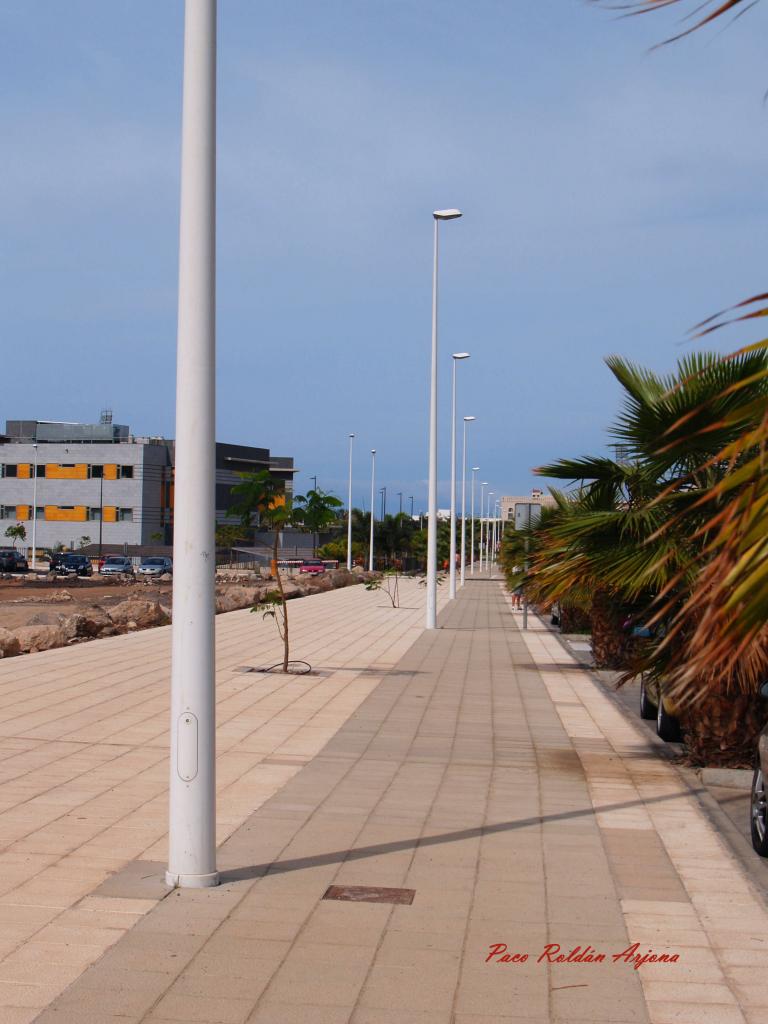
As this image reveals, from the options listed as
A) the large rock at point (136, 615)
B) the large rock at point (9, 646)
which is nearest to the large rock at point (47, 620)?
the large rock at point (136, 615)

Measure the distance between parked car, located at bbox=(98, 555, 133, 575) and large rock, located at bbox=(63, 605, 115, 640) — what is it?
47.0 metres

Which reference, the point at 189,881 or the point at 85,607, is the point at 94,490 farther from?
the point at 189,881

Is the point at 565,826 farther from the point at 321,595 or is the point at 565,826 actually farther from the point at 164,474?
the point at 164,474

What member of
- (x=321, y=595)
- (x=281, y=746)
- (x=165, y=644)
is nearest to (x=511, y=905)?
(x=281, y=746)

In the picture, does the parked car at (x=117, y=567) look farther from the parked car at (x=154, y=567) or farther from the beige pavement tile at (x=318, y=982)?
the beige pavement tile at (x=318, y=982)

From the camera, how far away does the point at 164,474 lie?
107m

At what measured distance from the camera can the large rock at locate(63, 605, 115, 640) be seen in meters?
22.4

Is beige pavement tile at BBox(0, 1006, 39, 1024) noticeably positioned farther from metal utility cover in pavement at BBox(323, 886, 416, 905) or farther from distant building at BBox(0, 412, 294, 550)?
distant building at BBox(0, 412, 294, 550)

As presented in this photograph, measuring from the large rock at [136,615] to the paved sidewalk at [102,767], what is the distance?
3.36 meters

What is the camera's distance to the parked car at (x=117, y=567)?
7236 centimetres

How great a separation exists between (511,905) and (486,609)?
3399 cm

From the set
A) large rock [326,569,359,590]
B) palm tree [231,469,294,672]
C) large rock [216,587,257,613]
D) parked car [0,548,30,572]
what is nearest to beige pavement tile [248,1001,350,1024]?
palm tree [231,469,294,672]

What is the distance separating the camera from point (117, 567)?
73.9 metres

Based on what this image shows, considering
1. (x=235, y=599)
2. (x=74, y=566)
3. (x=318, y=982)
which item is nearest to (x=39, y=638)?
(x=235, y=599)
